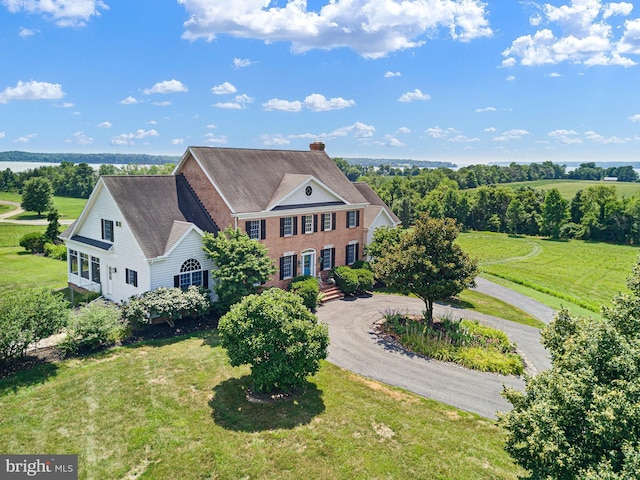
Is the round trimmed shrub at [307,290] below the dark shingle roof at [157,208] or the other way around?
below

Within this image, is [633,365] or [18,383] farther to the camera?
[18,383]

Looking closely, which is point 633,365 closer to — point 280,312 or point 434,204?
point 280,312

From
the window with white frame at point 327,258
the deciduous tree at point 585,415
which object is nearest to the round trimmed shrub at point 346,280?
the window with white frame at point 327,258

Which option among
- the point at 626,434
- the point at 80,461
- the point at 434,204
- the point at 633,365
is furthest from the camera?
the point at 434,204

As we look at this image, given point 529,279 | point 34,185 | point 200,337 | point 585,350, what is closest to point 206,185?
point 200,337

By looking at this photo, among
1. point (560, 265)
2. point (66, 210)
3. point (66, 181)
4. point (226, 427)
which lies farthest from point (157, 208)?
point (66, 181)

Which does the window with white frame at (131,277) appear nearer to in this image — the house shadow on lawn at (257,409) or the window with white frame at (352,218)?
the house shadow on lawn at (257,409)
